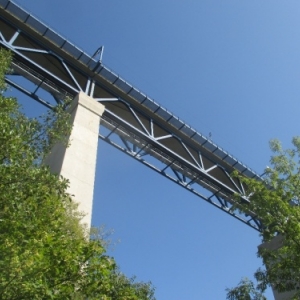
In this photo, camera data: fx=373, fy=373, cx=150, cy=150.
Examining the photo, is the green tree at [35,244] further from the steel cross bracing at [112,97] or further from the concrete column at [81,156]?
the steel cross bracing at [112,97]

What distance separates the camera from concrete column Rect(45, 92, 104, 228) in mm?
14442


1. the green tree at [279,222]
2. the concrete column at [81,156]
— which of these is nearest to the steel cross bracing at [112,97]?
the concrete column at [81,156]

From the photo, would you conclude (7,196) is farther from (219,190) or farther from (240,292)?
(219,190)

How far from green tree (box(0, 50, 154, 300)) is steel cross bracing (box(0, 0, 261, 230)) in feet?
48.4

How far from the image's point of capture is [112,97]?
79.6ft

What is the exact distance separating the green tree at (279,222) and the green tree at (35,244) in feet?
16.9

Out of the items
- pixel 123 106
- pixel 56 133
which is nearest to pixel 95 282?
pixel 56 133

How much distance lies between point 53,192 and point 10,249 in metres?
2.26

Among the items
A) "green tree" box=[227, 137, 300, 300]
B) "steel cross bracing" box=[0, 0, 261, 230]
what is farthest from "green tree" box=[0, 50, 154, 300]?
"steel cross bracing" box=[0, 0, 261, 230]

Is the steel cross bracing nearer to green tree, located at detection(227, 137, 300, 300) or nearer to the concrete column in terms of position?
the concrete column

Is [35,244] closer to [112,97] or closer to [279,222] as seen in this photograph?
[279,222]

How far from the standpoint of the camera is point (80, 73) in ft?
75.6

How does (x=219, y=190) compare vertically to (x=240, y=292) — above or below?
above

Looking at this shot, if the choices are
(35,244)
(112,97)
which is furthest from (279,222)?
(112,97)
